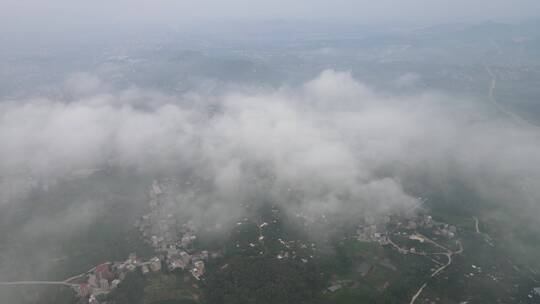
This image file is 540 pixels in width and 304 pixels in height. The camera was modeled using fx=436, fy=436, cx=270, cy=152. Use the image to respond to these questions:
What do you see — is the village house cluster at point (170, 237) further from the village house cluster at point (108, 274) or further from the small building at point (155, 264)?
the village house cluster at point (108, 274)

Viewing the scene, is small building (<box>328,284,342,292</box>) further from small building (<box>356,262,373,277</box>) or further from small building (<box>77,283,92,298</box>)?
small building (<box>77,283,92,298</box>)

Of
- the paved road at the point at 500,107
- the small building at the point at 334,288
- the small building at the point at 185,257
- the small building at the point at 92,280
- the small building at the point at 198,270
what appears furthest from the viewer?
the paved road at the point at 500,107

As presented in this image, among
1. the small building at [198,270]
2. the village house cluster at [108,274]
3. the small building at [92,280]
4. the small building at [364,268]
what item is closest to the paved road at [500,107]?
the small building at [364,268]

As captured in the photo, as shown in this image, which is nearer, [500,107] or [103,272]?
[103,272]

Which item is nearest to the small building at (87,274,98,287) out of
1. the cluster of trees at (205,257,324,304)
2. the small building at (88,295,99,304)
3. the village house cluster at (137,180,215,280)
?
the small building at (88,295,99,304)

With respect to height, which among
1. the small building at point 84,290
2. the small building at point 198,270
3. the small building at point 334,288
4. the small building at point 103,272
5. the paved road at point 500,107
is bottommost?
the small building at point 84,290

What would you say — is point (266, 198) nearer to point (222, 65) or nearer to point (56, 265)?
point (56, 265)

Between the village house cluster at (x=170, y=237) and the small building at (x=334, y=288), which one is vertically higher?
the village house cluster at (x=170, y=237)

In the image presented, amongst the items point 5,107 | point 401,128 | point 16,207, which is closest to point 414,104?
point 401,128

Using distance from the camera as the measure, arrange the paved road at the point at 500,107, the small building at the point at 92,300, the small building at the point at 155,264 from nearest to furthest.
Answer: the small building at the point at 92,300
the small building at the point at 155,264
the paved road at the point at 500,107

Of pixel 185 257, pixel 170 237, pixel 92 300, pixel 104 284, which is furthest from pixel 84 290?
pixel 170 237

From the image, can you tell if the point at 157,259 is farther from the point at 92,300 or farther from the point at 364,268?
the point at 364,268

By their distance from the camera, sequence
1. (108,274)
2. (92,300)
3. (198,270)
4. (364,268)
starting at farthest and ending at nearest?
(364,268) → (198,270) → (108,274) → (92,300)
